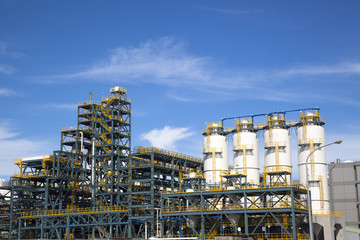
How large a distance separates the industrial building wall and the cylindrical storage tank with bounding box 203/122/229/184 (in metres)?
43.8

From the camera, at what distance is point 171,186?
87.1 m

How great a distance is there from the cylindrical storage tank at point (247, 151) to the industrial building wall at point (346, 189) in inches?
1674

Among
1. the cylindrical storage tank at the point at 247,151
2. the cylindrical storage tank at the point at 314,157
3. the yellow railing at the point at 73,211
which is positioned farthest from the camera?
the yellow railing at the point at 73,211

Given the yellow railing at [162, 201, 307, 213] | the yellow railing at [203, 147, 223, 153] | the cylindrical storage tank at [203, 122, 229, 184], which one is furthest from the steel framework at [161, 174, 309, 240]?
the yellow railing at [203, 147, 223, 153]

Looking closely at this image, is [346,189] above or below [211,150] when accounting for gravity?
below

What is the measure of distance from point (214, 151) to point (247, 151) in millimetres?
5805

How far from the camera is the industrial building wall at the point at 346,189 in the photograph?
371 feet

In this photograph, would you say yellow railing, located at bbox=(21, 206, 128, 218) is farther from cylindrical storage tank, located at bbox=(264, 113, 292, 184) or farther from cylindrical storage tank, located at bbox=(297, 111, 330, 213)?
cylindrical storage tank, located at bbox=(297, 111, 330, 213)

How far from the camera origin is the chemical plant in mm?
68000

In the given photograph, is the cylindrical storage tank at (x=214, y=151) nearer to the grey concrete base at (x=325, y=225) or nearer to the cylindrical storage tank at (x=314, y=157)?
the cylindrical storage tank at (x=314, y=157)

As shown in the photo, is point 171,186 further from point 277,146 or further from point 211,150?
point 277,146

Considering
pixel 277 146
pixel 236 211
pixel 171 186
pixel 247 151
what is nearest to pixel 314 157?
pixel 277 146

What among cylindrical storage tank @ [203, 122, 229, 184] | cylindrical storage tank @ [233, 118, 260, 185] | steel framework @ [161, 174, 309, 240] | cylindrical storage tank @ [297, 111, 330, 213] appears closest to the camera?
steel framework @ [161, 174, 309, 240]

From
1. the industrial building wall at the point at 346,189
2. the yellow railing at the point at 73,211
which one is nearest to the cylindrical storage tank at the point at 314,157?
the yellow railing at the point at 73,211
